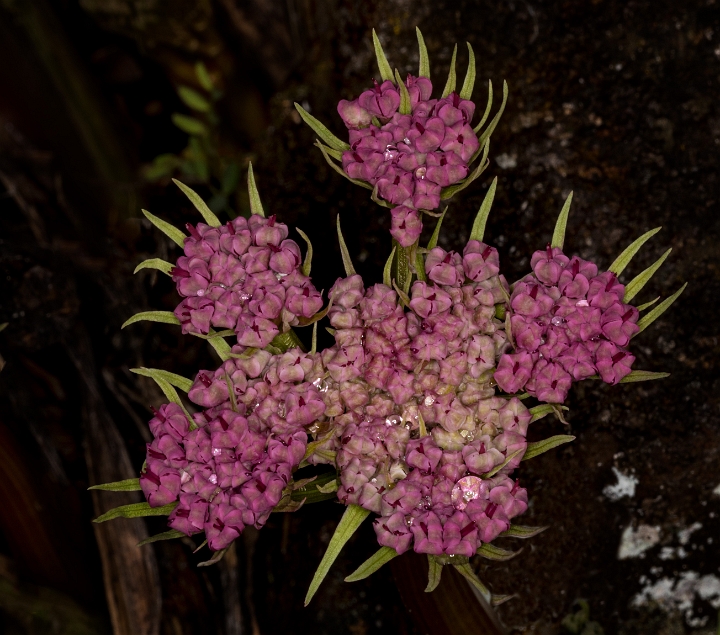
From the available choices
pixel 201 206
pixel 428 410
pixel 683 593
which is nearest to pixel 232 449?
pixel 428 410

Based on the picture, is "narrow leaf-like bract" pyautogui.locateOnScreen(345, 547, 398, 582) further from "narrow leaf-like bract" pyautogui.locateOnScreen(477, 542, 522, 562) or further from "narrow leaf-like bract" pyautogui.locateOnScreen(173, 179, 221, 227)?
"narrow leaf-like bract" pyautogui.locateOnScreen(173, 179, 221, 227)

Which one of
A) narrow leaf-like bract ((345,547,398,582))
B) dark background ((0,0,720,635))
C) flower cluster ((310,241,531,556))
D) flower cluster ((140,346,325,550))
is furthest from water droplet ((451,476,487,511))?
dark background ((0,0,720,635))

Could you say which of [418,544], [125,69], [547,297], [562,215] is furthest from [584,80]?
[125,69]

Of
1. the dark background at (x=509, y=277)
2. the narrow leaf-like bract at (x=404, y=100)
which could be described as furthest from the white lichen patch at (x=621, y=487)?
the narrow leaf-like bract at (x=404, y=100)

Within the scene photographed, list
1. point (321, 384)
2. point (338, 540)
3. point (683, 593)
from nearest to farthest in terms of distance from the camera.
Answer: point (338, 540) < point (321, 384) < point (683, 593)

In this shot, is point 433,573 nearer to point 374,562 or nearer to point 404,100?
point 374,562

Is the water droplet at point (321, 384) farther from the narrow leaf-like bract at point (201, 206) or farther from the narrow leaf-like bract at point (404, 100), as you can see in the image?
the narrow leaf-like bract at point (404, 100)

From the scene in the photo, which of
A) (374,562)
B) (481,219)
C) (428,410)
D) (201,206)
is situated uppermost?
(201,206)
